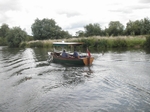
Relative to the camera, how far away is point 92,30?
68.6 metres

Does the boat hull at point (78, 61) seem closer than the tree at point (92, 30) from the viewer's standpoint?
Yes

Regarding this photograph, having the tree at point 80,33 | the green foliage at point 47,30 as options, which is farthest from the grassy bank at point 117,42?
the green foliage at point 47,30

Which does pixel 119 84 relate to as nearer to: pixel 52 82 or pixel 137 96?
pixel 137 96

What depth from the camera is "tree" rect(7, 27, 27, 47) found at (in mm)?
73750

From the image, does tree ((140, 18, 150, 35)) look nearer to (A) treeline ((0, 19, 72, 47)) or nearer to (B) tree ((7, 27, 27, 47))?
(A) treeline ((0, 19, 72, 47))

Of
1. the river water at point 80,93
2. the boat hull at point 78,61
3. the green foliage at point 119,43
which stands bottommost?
the river water at point 80,93

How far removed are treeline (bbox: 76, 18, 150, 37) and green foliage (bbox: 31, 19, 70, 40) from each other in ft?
44.3

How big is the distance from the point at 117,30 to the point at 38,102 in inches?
2251

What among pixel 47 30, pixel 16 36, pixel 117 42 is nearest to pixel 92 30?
pixel 47 30

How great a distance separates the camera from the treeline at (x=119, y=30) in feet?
188

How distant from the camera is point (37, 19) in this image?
8475 centimetres

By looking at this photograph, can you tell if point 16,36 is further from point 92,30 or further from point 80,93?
point 80,93

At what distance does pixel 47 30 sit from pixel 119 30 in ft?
100

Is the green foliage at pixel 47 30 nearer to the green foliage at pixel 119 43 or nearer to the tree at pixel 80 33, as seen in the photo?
the tree at pixel 80 33
